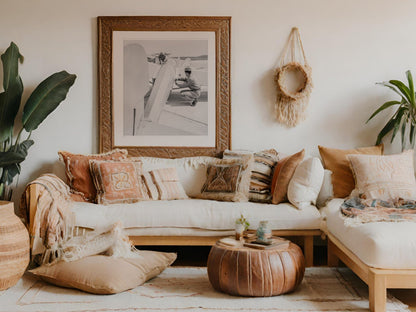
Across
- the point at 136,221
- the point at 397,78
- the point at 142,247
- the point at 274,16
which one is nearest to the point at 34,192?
the point at 136,221

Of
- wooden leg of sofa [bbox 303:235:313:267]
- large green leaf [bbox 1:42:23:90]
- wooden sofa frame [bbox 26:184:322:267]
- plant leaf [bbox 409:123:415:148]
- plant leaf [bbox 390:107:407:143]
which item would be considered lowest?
wooden leg of sofa [bbox 303:235:313:267]

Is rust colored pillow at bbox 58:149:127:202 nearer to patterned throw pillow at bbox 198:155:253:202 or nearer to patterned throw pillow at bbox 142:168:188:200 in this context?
patterned throw pillow at bbox 142:168:188:200

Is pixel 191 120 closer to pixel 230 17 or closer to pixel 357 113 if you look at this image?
pixel 230 17

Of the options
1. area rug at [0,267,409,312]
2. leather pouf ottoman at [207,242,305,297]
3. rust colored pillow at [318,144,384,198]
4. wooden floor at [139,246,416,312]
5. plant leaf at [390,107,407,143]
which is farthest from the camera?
plant leaf at [390,107,407,143]

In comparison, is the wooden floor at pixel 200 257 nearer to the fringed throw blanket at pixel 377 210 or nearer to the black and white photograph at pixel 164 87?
the fringed throw blanket at pixel 377 210

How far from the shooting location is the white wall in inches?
187

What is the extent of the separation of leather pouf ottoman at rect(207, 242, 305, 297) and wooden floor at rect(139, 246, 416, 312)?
0.72 metres

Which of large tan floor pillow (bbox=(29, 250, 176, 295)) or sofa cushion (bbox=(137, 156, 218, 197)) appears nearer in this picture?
large tan floor pillow (bbox=(29, 250, 176, 295))

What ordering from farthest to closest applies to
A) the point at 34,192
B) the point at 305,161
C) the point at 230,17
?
1. the point at 230,17
2. the point at 305,161
3. the point at 34,192

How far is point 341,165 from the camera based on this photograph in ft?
14.5

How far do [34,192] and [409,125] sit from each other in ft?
11.2

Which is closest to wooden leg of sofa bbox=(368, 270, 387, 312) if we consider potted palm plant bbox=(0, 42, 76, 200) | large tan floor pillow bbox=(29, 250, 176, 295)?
large tan floor pillow bbox=(29, 250, 176, 295)

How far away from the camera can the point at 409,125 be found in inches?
188

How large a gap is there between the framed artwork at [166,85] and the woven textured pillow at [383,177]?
126cm
